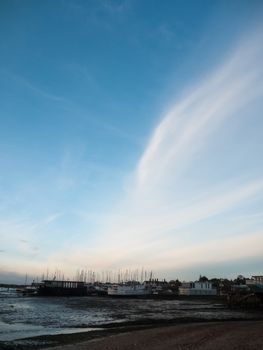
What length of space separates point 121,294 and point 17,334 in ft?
413

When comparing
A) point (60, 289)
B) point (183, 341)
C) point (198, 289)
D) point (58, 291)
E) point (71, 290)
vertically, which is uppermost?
point (198, 289)

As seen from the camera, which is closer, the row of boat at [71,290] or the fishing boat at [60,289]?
the fishing boat at [60,289]

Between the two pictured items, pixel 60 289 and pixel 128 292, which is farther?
pixel 128 292

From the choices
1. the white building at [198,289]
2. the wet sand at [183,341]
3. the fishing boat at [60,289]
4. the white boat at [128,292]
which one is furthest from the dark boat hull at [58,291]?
the wet sand at [183,341]

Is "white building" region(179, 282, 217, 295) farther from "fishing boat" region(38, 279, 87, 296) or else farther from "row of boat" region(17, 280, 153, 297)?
"fishing boat" region(38, 279, 87, 296)

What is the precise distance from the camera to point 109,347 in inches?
942

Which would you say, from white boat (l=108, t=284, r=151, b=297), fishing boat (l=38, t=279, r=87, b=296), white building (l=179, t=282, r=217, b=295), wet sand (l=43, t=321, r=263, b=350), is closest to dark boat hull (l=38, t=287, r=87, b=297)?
fishing boat (l=38, t=279, r=87, b=296)

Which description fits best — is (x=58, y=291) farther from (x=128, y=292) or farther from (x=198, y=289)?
(x=198, y=289)

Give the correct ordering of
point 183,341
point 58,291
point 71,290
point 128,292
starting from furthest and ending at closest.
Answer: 1. point 128,292
2. point 71,290
3. point 58,291
4. point 183,341

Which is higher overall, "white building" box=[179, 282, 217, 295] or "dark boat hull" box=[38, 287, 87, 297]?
"white building" box=[179, 282, 217, 295]

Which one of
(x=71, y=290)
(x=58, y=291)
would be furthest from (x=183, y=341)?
(x=71, y=290)

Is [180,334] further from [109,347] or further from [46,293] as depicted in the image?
[46,293]

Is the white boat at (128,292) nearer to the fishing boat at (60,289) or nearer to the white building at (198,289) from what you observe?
the fishing boat at (60,289)

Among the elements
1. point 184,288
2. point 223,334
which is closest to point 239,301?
point 223,334
